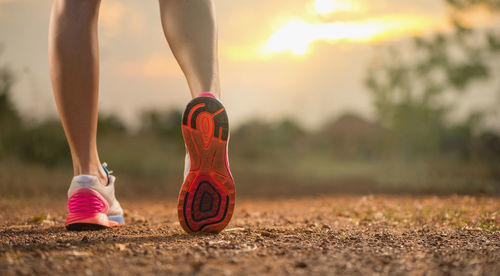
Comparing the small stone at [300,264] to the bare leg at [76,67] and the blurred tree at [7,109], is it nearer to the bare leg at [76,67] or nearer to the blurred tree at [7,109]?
the bare leg at [76,67]

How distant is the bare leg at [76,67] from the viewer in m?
1.64

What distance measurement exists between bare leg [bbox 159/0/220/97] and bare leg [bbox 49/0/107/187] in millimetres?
280

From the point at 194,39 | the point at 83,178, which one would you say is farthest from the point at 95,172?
the point at 194,39

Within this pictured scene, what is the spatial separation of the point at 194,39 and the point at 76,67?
0.44 meters

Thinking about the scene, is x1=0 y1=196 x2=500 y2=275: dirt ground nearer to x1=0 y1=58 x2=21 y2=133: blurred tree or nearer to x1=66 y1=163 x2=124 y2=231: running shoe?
x1=66 y1=163 x2=124 y2=231: running shoe

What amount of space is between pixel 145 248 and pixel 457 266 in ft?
2.76

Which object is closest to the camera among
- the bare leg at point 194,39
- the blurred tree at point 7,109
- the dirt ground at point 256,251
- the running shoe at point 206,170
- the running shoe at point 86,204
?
the dirt ground at point 256,251

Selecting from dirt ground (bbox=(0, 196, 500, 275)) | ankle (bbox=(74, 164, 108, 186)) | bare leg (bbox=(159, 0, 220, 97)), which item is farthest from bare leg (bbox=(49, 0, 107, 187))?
dirt ground (bbox=(0, 196, 500, 275))

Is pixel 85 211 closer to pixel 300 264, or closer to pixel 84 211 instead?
pixel 84 211

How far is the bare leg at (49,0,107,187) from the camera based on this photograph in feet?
5.37

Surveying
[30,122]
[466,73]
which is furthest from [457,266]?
[466,73]

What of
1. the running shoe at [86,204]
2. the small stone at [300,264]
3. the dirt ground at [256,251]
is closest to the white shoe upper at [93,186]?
the running shoe at [86,204]

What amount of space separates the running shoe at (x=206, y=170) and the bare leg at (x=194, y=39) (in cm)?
11

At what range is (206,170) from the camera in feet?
4.92
